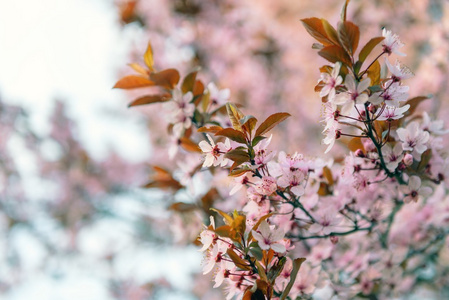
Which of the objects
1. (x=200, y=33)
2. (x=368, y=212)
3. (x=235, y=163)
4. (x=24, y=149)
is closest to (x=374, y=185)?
(x=368, y=212)

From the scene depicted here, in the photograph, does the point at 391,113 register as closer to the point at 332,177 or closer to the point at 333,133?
the point at 333,133

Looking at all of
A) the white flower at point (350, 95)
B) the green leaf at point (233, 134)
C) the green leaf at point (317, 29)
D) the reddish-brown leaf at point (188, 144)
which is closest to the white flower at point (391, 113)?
the white flower at point (350, 95)

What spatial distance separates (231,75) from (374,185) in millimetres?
2515

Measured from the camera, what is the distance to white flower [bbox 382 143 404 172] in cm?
108

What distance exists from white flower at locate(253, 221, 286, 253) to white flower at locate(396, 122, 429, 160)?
419 millimetres

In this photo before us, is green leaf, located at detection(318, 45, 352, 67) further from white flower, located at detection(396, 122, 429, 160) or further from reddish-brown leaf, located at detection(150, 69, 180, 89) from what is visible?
reddish-brown leaf, located at detection(150, 69, 180, 89)

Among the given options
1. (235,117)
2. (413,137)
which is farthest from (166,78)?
(413,137)

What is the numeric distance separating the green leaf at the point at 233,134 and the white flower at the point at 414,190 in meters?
0.50

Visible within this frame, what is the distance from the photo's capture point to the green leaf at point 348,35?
0.94 metres

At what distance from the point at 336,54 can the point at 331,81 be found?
64 millimetres

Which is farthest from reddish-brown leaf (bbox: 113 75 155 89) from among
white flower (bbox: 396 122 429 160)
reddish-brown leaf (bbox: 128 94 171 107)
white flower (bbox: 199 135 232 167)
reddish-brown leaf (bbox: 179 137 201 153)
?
white flower (bbox: 396 122 429 160)

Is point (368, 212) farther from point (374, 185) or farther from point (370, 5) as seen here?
point (370, 5)

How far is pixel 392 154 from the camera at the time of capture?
108cm

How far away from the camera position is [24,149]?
4293 millimetres
